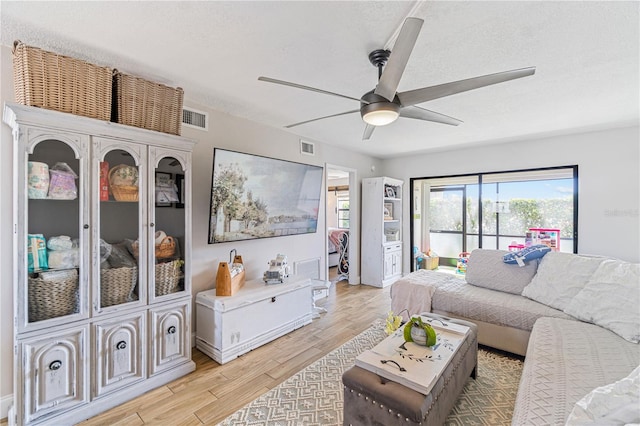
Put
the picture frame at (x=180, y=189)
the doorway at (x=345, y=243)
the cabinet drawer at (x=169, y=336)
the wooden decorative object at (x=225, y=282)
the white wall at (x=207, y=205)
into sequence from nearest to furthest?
the white wall at (x=207, y=205)
the cabinet drawer at (x=169, y=336)
the picture frame at (x=180, y=189)
the wooden decorative object at (x=225, y=282)
the doorway at (x=345, y=243)

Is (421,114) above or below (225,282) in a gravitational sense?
above

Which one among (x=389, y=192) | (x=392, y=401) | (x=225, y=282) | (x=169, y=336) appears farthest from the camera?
(x=389, y=192)

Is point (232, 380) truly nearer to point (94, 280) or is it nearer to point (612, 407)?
point (94, 280)

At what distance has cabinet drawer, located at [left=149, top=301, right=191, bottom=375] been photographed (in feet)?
7.02

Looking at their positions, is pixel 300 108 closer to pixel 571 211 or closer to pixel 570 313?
pixel 570 313

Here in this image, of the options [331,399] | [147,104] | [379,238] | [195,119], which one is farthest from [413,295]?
[147,104]

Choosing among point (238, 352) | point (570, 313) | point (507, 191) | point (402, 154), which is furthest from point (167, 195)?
point (507, 191)

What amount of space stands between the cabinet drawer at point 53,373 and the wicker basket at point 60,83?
1.43 m

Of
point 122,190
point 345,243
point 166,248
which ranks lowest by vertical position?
point 345,243

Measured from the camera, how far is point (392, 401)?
135cm

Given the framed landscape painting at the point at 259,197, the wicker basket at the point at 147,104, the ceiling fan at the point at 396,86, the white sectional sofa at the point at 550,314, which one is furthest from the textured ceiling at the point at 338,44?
the white sectional sofa at the point at 550,314

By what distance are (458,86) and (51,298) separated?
281cm

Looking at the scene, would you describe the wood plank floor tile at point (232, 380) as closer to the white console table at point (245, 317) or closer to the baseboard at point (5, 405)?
the white console table at point (245, 317)

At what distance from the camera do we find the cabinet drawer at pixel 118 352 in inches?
73.9
